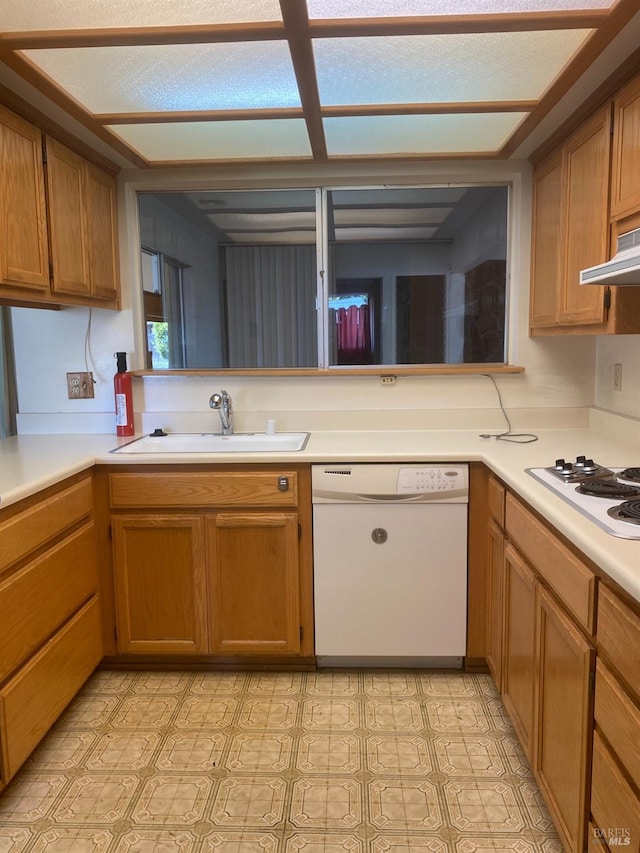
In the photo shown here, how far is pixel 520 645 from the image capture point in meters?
1.76

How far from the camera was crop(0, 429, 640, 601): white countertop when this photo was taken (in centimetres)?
172

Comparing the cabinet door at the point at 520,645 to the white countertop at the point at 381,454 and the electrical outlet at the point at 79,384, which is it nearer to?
the white countertop at the point at 381,454

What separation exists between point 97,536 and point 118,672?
597 millimetres

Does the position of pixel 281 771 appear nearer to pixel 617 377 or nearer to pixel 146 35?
pixel 617 377

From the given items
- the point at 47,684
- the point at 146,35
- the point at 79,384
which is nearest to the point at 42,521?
the point at 47,684

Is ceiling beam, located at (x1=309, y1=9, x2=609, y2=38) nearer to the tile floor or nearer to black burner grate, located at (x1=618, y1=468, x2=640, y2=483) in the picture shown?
black burner grate, located at (x1=618, y1=468, x2=640, y2=483)

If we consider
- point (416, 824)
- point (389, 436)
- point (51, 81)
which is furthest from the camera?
point (389, 436)

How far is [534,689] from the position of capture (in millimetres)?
1605

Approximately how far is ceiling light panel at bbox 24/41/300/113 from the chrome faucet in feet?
3.84

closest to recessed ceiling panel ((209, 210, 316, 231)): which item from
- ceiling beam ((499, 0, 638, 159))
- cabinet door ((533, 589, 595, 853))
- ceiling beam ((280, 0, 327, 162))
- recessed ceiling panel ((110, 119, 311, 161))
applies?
recessed ceiling panel ((110, 119, 311, 161))

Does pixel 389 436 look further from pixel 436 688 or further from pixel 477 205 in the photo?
pixel 477 205

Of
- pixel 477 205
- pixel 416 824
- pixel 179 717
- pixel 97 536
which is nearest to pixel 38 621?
pixel 97 536

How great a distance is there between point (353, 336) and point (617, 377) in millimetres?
1178

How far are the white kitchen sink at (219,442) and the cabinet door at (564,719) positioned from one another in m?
1.31
